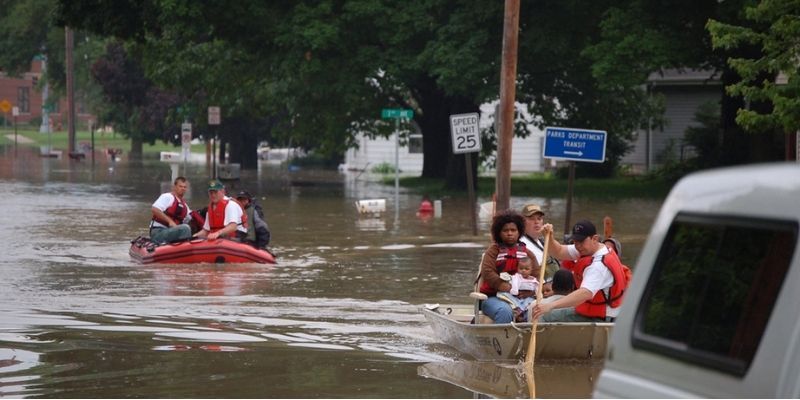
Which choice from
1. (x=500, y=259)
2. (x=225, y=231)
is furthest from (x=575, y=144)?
(x=500, y=259)

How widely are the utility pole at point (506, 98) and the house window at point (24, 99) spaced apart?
111 m

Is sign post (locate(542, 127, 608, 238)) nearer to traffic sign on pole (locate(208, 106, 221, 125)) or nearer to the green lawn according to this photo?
traffic sign on pole (locate(208, 106, 221, 125))

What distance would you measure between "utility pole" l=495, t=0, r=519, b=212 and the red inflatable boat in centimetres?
404

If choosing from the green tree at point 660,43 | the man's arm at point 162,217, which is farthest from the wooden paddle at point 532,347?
the green tree at point 660,43

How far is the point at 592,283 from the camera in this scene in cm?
1268

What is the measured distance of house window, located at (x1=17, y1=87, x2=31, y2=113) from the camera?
13150 cm

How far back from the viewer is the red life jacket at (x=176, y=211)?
79.3 feet

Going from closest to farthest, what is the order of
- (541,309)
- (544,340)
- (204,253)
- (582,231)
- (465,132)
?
(582,231)
(541,309)
(544,340)
(204,253)
(465,132)

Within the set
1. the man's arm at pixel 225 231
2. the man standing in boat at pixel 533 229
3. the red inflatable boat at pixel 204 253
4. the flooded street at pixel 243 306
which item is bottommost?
the flooded street at pixel 243 306

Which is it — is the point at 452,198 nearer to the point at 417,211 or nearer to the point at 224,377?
the point at 417,211

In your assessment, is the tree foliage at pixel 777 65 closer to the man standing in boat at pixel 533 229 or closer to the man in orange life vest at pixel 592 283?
the man standing in boat at pixel 533 229

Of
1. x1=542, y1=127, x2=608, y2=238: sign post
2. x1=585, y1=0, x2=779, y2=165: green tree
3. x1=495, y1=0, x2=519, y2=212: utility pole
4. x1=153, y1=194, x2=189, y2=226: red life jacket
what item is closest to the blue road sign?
x1=542, y1=127, x2=608, y2=238: sign post

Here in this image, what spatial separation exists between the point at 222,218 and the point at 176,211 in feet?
4.30

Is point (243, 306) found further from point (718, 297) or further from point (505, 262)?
point (718, 297)
